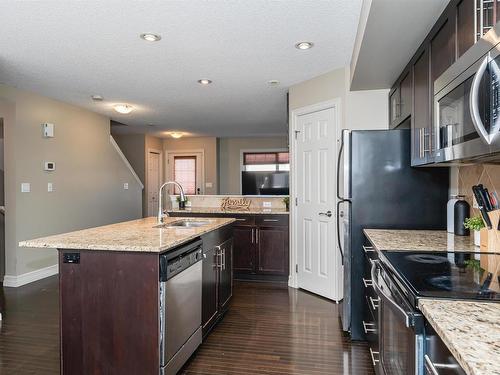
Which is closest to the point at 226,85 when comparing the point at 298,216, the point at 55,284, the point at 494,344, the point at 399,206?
the point at 298,216

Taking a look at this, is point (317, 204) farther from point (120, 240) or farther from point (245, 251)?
point (120, 240)

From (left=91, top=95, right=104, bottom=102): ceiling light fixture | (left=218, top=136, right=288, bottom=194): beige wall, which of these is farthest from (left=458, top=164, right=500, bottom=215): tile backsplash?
(left=218, top=136, right=288, bottom=194): beige wall

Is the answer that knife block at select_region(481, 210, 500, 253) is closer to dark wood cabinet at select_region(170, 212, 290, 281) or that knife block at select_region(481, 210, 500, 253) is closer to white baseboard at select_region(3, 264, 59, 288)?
dark wood cabinet at select_region(170, 212, 290, 281)

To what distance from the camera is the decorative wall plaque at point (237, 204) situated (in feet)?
17.1

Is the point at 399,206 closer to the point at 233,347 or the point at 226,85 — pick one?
the point at 233,347

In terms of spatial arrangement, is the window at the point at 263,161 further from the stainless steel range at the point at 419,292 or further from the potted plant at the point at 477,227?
the stainless steel range at the point at 419,292

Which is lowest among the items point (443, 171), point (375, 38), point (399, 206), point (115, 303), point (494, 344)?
point (115, 303)

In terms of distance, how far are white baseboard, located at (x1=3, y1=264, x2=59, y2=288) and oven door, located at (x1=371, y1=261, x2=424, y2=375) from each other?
14.6ft

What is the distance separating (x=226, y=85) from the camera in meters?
4.48

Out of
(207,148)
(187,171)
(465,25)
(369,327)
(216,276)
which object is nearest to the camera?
(465,25)

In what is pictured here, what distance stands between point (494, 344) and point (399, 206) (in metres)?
1.98

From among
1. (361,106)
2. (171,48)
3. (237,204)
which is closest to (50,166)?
(237,204)

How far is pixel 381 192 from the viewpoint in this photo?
8.89ft

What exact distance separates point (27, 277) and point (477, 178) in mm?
5097
